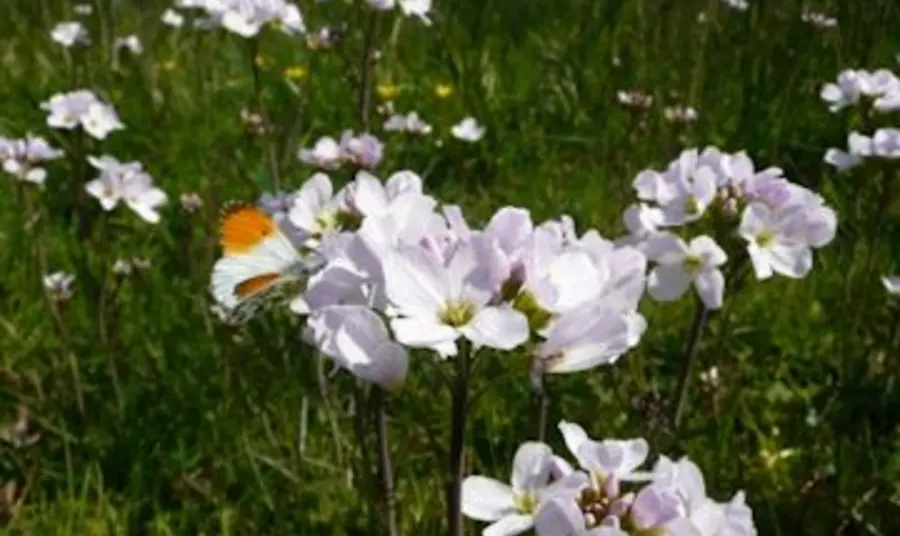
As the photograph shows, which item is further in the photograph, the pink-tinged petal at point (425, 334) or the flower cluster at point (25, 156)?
the flower cluster at point (25, 156)

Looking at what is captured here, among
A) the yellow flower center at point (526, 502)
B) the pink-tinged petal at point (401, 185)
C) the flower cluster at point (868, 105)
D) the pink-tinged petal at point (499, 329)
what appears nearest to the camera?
the pink-tinged petal at point (499, 329)

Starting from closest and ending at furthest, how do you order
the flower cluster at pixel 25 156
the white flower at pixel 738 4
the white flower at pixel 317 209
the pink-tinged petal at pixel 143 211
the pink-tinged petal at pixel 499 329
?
the pink-tinged petal at pixel 499 329 → the white flower at pixel 317 209 → the flower cluster at pixel 25 156 → the pink-tinged petal at pixel 143 211 → the white flower at pixel 738 4

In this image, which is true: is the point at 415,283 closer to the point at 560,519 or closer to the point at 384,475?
the point at 560,519

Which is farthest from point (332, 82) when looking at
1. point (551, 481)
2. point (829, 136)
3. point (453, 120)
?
point (551, 481)

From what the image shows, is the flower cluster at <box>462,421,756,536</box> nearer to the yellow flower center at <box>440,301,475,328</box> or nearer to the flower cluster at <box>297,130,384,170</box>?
the yellow flower center at <box>440,301,475,328</box>

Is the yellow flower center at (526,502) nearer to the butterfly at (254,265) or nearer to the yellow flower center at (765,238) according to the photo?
the butterfly at (254,265)

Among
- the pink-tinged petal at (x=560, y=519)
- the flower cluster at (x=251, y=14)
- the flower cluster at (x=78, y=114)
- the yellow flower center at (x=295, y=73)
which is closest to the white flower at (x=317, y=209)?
the pink-tinged petal at (x=560, y=519)

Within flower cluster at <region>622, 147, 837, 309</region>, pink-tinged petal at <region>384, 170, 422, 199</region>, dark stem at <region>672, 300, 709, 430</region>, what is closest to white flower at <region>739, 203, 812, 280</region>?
flower cluster at <region>622, 147, 837, 309</region>
